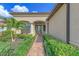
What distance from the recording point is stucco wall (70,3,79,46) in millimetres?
5495

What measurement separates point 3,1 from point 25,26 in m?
2.55

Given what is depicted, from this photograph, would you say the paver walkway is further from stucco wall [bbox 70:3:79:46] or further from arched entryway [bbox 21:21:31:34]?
stucco wall [bbox 70:3:79:46]

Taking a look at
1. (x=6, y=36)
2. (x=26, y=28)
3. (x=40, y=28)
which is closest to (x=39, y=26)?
(x=40, y=28)

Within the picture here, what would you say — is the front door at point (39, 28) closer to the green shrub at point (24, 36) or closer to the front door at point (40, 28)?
the front door at point (40, 28)

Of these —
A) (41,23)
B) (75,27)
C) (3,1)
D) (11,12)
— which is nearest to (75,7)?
(75,27)

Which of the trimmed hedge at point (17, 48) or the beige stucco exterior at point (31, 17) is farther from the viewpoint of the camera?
the beige stucco exterior at point (31, 17)

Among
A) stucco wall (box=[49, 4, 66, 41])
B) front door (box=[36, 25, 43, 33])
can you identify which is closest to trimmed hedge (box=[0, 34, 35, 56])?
front door (box=[36, 25, 43, 33])

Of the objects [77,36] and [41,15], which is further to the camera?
[41,15]

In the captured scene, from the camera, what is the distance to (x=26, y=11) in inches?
289

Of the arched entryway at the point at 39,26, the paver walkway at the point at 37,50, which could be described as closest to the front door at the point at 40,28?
the arched entryway at the point at 39,26

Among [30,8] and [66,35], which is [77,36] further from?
[30,8]

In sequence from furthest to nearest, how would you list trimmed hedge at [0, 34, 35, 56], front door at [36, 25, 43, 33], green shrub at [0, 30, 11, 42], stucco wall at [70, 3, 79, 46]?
1. front door at [36, 25, 43, 33]
2. green shrub at [0, 30, 11, 42]
3. trimmed hedge at [0, 34, 35, 56]
4. stucco wall at [70, 3, 79, 46]

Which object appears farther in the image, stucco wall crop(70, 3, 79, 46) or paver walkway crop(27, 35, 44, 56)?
paver walkway crop(27, 35, 44, 56)

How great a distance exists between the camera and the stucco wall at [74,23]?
216 inches
